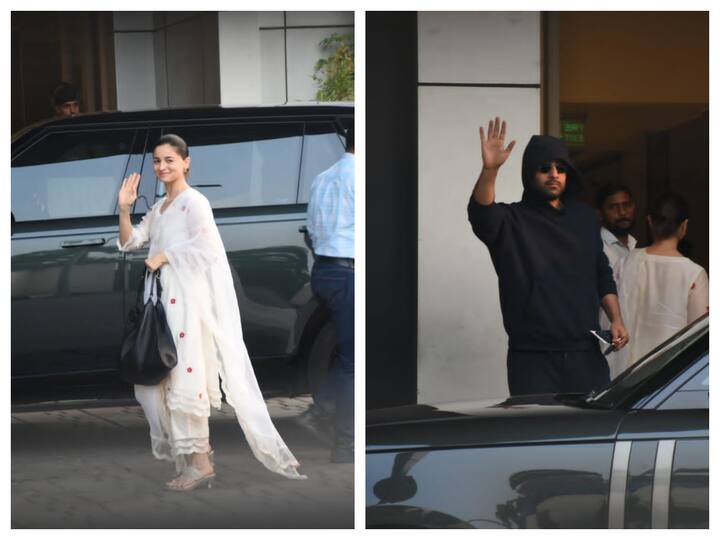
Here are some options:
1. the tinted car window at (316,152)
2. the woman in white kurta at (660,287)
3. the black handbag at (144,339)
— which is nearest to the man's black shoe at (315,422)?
the black handbag at (144,339)

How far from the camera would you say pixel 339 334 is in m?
5.73

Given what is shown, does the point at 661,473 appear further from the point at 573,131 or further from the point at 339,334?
the point at 573,131

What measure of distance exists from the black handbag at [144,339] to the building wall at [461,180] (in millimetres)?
2889

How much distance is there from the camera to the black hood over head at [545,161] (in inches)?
257

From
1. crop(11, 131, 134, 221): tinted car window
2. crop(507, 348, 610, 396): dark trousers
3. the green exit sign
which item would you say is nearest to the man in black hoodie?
crop(507, 348, 610, 396): dark trousers

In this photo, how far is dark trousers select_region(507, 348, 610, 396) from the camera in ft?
20.4

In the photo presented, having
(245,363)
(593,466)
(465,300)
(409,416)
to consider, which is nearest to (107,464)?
(245,363)

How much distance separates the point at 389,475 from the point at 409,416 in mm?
414

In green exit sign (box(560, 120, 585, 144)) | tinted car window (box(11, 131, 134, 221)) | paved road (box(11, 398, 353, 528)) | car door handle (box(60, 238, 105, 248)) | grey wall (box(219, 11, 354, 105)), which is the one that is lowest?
paved road (box(11, 398, 353, 528))

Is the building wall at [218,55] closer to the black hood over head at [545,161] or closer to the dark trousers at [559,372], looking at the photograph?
the black hood over head at [545,161]

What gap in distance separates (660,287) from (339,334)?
2163 mm

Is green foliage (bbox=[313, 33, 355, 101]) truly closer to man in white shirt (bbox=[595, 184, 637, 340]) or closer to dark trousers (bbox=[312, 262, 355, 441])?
dark trousers (bbox=[312, 262, 355, 441])

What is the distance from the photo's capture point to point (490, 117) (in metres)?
8.26

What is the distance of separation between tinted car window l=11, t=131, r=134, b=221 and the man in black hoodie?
1748mm
